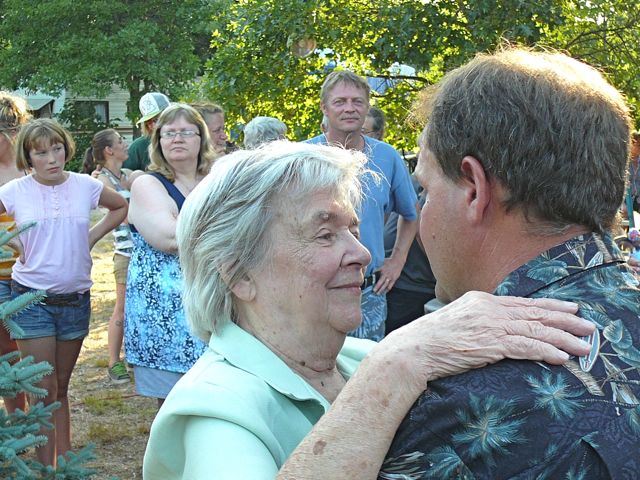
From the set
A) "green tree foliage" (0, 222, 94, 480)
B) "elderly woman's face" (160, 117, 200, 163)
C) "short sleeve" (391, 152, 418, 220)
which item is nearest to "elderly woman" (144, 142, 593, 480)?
"green tree foliage" (0, 222, 94, 480)

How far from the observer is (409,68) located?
890 cm

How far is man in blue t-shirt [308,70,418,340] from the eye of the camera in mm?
5316

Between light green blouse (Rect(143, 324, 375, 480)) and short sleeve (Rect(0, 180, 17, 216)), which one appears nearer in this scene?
light green blouse (Rect(143, 324, 375, 480))

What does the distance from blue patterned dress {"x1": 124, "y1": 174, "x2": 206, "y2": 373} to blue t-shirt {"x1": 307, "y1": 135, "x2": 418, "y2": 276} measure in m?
1.35

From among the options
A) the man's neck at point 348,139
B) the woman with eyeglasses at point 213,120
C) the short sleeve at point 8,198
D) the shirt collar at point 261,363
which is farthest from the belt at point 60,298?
the shirt collar at point 261,363

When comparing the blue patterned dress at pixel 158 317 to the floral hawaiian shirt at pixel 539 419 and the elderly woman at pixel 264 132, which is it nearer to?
the elderly woman at pixel 264 132

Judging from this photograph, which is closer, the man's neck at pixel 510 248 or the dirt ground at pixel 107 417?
the man's neck at pixel 510 248

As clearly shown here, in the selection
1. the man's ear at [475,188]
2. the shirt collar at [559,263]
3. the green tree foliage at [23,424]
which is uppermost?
the man's ear at [475,188]

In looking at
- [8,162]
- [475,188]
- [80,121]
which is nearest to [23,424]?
[8,162]

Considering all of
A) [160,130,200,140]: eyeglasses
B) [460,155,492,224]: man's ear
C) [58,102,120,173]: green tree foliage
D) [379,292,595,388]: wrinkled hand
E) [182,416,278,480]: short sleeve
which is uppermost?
[460,155,492,224]: man's ear

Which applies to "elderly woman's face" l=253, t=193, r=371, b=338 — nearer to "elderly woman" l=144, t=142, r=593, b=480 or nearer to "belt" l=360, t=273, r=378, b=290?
"elderly woman" l=144, t=142, r=593, b=480

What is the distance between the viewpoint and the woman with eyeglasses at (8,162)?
534 centimetres

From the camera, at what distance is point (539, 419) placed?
1.30m

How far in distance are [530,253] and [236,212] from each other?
97 cm
